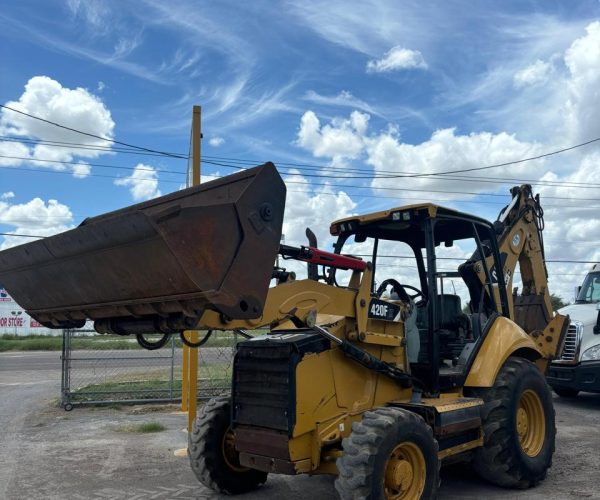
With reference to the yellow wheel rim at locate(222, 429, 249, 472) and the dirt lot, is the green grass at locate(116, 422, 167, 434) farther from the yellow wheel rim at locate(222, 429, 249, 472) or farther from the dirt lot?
the yellow wheel rim at locate(222, 429, 249, 472)

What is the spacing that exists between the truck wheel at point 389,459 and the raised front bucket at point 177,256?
4.87 feet

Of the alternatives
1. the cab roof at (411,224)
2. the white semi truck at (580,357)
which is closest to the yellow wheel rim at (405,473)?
the cab roof at (411,224)

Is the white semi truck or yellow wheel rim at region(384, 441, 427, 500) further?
the white semi truck

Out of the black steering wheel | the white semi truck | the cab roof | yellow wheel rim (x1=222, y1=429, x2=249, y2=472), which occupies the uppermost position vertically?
the cab roof

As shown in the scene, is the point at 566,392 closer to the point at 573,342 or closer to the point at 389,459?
the point at 573,342

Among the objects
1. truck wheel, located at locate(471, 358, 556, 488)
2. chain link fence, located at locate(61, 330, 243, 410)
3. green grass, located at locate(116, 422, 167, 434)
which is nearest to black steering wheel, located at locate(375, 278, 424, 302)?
truck wheel, located at locate(471, 358, 556, 488)

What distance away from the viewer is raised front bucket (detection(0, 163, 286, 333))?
4.02 metres

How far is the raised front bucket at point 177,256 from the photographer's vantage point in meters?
4.02

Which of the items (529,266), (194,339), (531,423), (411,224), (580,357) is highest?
(411,224)

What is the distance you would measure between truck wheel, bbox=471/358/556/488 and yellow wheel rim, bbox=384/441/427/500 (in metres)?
1.25

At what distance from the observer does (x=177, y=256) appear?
397 cm

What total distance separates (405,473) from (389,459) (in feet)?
0.76

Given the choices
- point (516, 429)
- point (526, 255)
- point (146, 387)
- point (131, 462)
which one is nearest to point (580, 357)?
point (526, 255)

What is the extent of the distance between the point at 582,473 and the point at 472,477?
128cm
